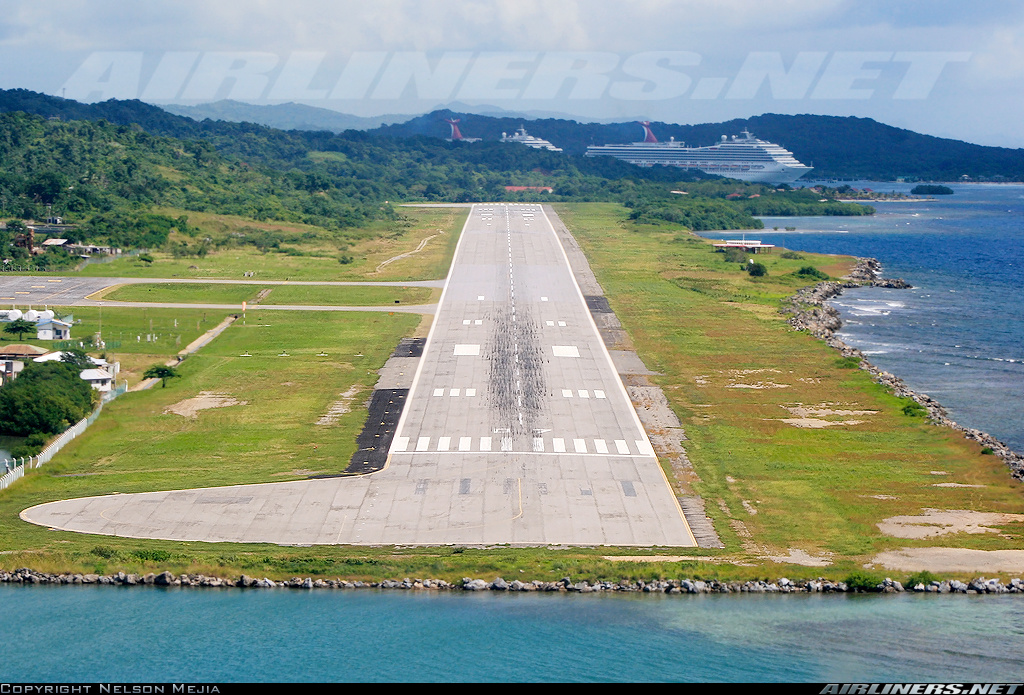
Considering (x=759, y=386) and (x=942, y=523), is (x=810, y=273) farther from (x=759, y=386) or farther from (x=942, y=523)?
(x=942, y=523)

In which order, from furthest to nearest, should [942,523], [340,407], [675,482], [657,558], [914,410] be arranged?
[340,407]
[914,410]
[675,482]
[942,523]
[657,558]

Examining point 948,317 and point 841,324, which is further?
point 948,317

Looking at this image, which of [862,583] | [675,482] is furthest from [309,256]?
[862,583]

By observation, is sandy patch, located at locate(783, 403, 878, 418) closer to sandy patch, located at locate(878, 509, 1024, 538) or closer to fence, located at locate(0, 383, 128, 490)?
sandy patch, located at locate(878, 509, 1024, 538)

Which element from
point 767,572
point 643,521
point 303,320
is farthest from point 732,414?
point 303,320

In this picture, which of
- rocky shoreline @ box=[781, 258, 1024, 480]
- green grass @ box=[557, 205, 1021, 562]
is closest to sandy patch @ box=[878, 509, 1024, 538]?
green grass @ box=[557, 205, 1021, 562]

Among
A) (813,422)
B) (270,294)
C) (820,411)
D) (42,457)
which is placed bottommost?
(42,457)

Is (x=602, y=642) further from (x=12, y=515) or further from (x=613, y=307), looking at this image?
(x=613, y=307)
